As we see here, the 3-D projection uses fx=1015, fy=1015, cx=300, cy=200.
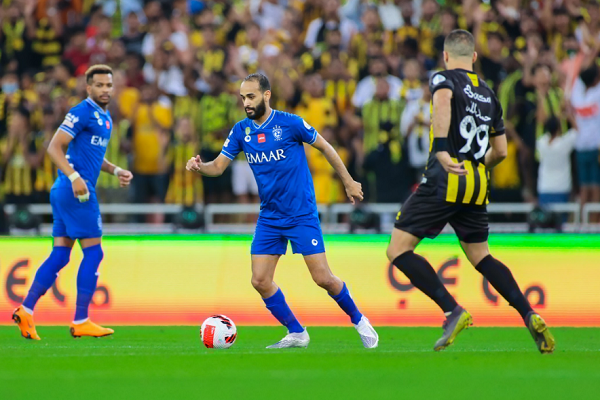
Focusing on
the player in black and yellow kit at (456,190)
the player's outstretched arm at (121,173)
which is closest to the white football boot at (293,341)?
the player in black and yellow kit at (456,190)

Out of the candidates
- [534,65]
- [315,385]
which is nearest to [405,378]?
[315,385]

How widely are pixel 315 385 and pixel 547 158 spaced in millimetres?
9877

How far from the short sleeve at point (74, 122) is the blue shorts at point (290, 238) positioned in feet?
7.25

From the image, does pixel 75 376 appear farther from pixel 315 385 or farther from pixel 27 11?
pixel 27 11

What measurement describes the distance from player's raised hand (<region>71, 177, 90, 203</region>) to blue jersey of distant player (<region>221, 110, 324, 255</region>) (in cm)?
175

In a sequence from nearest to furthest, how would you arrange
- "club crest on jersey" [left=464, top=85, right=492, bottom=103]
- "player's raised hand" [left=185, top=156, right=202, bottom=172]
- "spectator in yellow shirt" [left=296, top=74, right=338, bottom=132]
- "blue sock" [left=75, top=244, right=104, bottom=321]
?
"club crest on jersey" [left=464, top=85, right=492, bottom=103], "player's raised hand" [left=185, top=156, right=202, bottom=172], "blue sock" [left=75, top=244, right=104, bottom=321], "spectator in yellow shirt" [left=296, top=74, right=338, bottom=132]

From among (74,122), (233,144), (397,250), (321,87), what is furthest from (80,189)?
(321,87)

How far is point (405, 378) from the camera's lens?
20.0ft

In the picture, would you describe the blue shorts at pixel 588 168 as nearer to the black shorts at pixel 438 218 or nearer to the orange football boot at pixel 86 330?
the black shorts at pixel 438 218

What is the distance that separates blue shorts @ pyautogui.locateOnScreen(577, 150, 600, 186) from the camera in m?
14.8

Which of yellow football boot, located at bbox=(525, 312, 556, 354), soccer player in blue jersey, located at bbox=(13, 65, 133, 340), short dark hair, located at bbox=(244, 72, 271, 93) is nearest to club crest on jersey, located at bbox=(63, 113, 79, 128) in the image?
soccer player in blue jersey, located at bbox=(13, 65, 133, 340)

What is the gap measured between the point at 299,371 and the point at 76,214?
147 inches

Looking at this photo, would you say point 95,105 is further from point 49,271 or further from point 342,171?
point 342,171

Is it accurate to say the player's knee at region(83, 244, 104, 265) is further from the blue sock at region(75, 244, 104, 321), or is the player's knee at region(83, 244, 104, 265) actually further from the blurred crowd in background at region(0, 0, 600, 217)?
the blurred crowd in background at region(0, 0, 600, 217)
